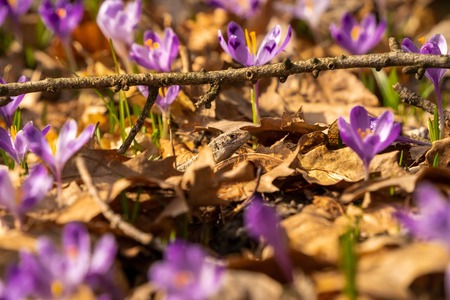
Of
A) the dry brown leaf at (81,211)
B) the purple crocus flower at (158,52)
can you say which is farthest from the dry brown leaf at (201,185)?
the purple crocus flower at (158,52)

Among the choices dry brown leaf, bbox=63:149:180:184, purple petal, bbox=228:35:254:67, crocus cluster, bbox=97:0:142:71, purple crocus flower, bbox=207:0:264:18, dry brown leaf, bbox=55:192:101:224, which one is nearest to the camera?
dry brown leaf, bbox=55:192:101:224

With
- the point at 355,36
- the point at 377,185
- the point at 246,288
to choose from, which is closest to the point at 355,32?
the point at 355,36

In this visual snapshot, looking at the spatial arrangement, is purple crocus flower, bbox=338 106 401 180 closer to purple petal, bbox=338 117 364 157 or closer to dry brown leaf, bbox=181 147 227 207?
purple petal, bbox=338 117 364 157

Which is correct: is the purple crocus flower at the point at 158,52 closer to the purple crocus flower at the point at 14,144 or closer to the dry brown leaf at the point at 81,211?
the purple crocus flower at the point at 14,144

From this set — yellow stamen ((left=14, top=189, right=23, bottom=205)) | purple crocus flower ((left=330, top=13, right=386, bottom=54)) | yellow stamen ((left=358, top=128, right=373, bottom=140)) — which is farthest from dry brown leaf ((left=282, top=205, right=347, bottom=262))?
purple crocus flower ((left=330, top=13, right=386, bottom=54))

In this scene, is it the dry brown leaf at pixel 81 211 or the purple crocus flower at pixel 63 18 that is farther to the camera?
the purple crocus flower at pixel 63 18

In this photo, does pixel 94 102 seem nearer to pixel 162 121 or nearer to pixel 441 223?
pixel 162 121
